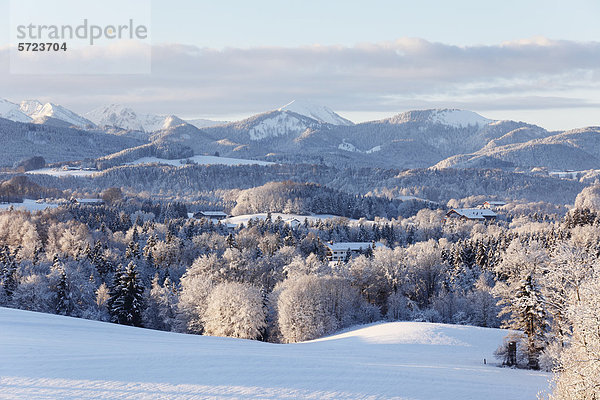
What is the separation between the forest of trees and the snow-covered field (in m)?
4.83

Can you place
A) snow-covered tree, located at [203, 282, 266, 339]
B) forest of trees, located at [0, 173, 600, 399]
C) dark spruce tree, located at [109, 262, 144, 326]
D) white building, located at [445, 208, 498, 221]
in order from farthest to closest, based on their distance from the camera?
white building, located at [445, 208, 498, 221], dark spruce tree, located at [109, 262, 144, 326], snow-covered tree, located at [203, 282, 266, 339], forest of trees, located at [0, 173, 600, 399]

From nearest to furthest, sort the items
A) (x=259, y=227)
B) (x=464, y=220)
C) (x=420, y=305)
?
(x=420, y=305) < (x=259, y=227) < (x=464, y=220)

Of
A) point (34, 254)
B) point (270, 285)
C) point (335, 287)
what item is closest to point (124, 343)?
point (335, 287)

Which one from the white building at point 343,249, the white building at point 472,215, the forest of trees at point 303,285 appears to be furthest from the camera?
the white building at point 472,215

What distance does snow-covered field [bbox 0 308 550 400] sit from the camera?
26906mm

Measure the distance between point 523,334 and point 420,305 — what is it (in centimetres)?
3250

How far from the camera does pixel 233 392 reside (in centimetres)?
2738

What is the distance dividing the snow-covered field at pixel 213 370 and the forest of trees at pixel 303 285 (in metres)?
4.83

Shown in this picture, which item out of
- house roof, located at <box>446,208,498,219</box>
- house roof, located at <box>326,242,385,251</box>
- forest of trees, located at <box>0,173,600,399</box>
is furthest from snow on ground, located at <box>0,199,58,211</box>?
house roof, located at <box>446,208,498,219</box>

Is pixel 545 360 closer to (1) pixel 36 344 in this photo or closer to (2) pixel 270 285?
(1) pixel 36 344

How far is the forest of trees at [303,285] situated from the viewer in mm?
36188

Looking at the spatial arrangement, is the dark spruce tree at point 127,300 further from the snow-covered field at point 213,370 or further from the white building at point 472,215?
the white building at point 472,215

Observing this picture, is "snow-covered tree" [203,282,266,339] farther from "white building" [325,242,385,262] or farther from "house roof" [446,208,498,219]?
"house roof" [446,208,498,219]

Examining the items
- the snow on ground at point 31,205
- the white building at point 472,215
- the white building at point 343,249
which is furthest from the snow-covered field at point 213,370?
the white building at point 472,215
